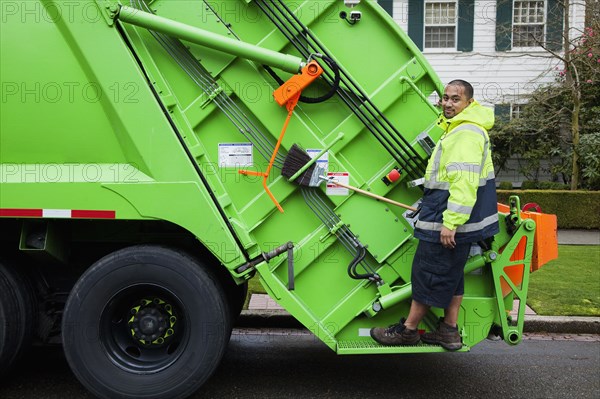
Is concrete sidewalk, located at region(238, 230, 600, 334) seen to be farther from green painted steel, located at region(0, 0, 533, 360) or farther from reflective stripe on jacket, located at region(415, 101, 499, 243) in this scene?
reflective stripe on jacket, located at region(415, 101, 499, 243)

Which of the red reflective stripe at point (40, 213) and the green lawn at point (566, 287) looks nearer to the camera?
the red reflective stripe at point (40, 213)

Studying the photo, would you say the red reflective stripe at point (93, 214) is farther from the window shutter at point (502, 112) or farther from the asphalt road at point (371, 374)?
the window shutter at point (502, 112)

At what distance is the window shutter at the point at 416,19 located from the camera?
14266 millimetres

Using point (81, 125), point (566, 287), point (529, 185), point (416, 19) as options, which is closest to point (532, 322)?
point (566, 287)

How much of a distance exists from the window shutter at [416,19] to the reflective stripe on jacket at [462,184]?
12079 mm

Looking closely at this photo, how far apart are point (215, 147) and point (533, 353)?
3211mm

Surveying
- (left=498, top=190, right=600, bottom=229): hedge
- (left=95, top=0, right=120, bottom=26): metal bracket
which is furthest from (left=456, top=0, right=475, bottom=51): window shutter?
(left=95, top=0, right=120, bottom=26): metal bracket

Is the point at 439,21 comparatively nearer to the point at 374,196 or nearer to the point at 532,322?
the point at 532,322

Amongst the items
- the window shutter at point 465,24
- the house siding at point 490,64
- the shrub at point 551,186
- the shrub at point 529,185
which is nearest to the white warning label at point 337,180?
the shrub at point 551,186

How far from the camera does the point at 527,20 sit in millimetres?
14258

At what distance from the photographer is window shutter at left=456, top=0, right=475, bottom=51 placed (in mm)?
14242

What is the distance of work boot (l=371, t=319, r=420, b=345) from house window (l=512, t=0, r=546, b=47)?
13.2 meters

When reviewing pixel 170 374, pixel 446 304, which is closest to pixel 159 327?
pixel 170 374

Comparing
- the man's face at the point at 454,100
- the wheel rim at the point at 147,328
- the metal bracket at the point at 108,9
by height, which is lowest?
the wheel rim at the point at 147,328
